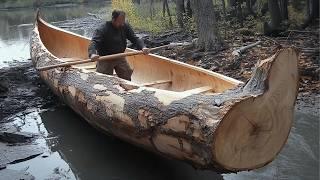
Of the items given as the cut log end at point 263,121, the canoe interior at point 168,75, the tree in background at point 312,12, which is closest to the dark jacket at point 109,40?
the canoe interior at point 168,75

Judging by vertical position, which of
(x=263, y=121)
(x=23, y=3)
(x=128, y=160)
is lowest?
(x=128, y=160)

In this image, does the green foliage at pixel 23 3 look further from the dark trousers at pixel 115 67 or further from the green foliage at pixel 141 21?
the dark trousers at pixel 115 67

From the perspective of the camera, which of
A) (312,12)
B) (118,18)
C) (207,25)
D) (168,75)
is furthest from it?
(312,12)

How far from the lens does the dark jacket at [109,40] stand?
21.9 feet

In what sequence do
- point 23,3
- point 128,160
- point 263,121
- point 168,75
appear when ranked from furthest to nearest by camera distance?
point 23,3 < point 168,75 < point 128,160 < point 263,121

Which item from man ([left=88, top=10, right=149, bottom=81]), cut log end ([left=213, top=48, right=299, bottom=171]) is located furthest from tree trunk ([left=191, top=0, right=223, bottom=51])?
cut log end ([left=213, top=48, right=299, bottom=171])

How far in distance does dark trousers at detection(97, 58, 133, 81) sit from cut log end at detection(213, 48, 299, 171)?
3.53 metres

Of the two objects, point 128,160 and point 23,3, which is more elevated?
point 23,3

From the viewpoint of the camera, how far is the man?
654 centimetres

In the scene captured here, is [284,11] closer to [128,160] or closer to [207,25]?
[207,25]

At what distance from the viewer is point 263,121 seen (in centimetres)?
405

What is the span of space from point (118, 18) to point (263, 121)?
323 cm

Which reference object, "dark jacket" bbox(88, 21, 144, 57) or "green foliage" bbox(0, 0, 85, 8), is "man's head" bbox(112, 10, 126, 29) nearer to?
"dark jacket" bbox(88, 21, 144, 57)

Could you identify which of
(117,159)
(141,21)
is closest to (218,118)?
(117,159)
